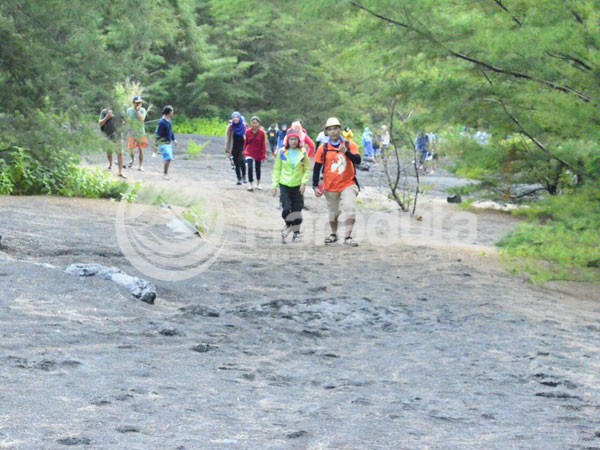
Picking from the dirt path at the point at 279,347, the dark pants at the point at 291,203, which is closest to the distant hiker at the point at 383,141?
the dark pants at the point at 291,203

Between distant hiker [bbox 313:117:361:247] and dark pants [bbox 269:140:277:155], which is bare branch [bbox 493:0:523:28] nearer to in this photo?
distant hiker [bbox 313:117:361:247]

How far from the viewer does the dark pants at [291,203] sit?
1562cm

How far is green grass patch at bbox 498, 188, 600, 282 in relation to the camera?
34.6 feet

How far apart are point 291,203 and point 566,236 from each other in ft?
19.4

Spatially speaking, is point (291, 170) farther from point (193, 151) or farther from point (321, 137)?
point (193, 151)

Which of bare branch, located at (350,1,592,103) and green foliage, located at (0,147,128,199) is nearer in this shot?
bare branch, located at (350,1,592,103)

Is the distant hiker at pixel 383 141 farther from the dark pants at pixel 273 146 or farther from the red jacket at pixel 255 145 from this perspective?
the dark pants at pixel 273 146

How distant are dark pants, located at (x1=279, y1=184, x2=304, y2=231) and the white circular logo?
113cm

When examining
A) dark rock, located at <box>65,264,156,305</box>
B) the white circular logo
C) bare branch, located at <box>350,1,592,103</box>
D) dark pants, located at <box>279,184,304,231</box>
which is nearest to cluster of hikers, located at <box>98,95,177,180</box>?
the white circular logo

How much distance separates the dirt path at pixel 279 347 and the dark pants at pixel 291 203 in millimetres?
538

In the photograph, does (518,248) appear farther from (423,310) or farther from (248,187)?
(248,187)

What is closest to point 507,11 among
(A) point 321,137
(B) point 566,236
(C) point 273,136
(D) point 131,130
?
(B) point 566,236

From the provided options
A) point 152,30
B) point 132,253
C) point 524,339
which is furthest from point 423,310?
point 152,30

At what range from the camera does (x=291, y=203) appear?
15789 millimetres
